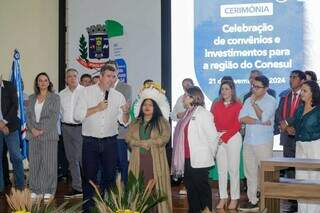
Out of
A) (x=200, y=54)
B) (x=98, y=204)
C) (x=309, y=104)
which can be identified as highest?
(x=200, y=54)

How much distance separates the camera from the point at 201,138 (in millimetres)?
4820

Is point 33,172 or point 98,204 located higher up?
point 98,204

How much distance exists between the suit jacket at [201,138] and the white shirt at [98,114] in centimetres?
68

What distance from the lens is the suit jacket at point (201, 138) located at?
4.79m

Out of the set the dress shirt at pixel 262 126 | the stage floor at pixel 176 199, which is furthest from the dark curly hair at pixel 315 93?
the stage floor at pixel 176 199

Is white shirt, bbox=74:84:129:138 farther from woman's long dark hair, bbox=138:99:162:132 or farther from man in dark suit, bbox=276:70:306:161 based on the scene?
man in dark suit, bbox=276:70:306:161

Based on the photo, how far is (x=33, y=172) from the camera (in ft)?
19.3

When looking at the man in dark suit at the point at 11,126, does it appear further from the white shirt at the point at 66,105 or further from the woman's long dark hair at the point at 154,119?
the woman's long dark hair at the point at 154,119

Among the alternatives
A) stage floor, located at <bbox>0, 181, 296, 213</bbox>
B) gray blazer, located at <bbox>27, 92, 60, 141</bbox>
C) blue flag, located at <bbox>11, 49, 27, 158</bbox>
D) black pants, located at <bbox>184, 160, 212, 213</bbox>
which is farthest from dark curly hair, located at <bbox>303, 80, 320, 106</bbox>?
blue flag, located at <bbox>11, 49, 27, 158</bbox>

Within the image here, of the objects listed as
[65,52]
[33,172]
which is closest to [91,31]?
[65,52]

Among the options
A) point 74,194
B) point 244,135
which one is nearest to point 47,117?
point 74,194

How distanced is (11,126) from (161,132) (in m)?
2.19

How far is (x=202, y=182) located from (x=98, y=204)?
104 inches

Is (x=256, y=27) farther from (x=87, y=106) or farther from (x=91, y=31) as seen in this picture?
(x=87, y=106)
